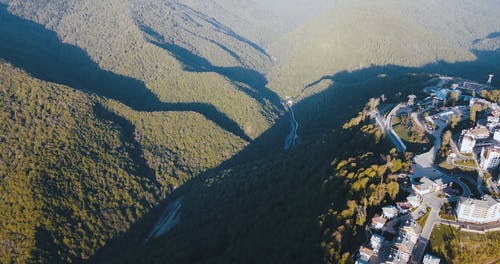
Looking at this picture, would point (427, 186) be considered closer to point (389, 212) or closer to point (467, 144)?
point (389, 212)

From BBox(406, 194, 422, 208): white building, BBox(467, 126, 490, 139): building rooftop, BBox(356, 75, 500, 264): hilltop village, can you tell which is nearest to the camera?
BBox(356, 75, 500, 264): hilltop village

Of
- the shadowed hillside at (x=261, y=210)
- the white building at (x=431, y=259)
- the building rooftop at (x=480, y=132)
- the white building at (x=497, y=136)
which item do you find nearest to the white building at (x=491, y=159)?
the white building at (x=497, y=136)

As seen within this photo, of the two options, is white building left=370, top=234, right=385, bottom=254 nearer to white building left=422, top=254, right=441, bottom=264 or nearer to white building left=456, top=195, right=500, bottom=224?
white building left=422, top=254, right=441, bottom=264

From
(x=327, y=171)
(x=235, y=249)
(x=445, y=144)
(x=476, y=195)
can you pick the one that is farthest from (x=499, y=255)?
(x=235, y=249)

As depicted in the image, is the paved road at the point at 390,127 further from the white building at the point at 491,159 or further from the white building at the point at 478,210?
the white building at the point at 478,210

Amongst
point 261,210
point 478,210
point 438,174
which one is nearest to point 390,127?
point 438,174

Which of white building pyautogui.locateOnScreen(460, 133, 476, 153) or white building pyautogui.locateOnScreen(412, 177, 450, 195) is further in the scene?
white building pyautogui.locateOnScreen(460, 133, 476, 153)

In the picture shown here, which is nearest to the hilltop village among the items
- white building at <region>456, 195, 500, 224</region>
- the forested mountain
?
white building at <region>456, 195, 500, 224</region>
